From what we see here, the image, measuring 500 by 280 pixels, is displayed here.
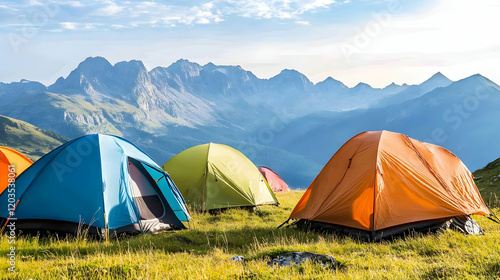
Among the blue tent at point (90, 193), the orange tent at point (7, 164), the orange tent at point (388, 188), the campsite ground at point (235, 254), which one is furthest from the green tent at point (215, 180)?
the orange tent at point (7, 164)

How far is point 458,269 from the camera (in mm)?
6191

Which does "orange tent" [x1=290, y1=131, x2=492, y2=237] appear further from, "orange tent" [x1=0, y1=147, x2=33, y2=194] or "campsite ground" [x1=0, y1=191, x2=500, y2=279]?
"orange tent" [x1=0, y1=147, x2=33, y2=194]

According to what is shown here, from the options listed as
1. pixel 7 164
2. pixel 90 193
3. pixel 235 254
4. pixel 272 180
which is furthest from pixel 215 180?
pixel 272 180

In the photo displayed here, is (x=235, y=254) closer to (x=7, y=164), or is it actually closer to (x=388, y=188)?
(x=388, y=188)

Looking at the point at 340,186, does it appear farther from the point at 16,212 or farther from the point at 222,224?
the point at 16,212

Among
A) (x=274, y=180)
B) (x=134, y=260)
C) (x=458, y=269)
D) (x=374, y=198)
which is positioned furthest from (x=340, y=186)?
(x=274, y=180)

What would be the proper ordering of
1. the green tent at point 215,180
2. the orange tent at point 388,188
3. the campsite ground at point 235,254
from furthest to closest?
the green tent at point 215,180
the orange tent at point 388,188
the campsite ground at point 235,254

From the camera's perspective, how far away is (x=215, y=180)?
16.2 meters

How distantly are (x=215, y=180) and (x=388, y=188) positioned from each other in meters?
7.77

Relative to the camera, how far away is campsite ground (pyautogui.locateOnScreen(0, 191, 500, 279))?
6.25m

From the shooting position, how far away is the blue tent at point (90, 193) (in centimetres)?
1045

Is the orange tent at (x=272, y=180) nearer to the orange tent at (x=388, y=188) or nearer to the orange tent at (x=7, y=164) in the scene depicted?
the orange tent at (x=7, y=164)

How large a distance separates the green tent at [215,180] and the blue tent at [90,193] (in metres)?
3.79

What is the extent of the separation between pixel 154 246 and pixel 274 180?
2744 cm
